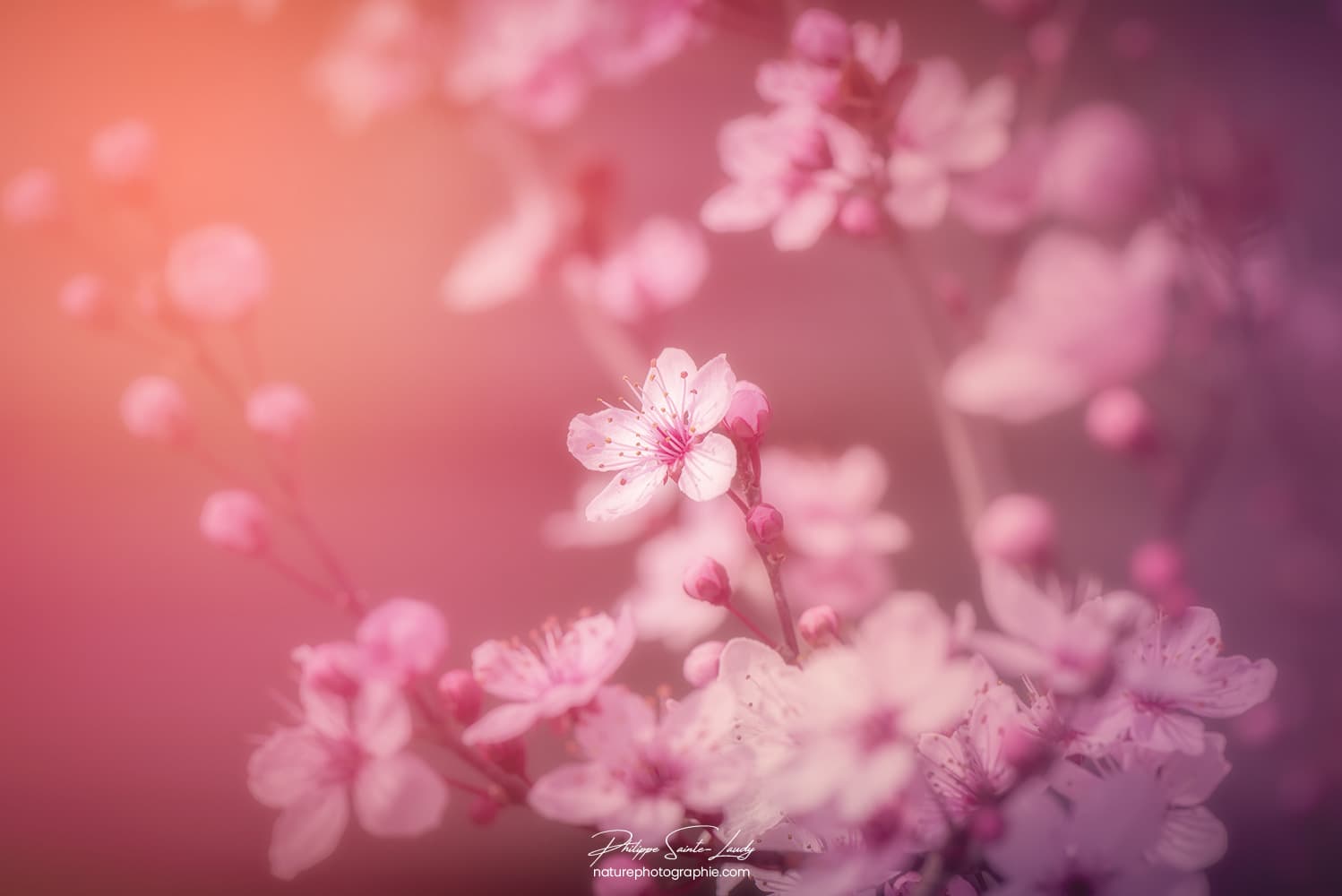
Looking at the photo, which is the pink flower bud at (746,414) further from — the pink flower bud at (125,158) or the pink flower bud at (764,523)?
the pink flower bud at (125,158)

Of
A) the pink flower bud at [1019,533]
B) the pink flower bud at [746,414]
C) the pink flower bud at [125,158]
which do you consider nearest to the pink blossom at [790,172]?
the pink flower bud at [746,414]

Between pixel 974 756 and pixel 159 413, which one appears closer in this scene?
pixel 974 756

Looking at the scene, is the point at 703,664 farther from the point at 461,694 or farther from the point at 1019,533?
the point at 1019,533

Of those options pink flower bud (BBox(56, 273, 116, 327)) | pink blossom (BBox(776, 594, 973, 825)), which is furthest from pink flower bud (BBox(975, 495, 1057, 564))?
pink flower bud (BBox(56, 273, 116, 327))

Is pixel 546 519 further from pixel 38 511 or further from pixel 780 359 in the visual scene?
pixel 38 511

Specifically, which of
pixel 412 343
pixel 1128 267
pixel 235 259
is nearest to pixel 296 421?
pixel 235 259

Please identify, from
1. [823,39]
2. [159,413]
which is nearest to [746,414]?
[823,39]

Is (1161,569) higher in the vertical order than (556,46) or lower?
lower
